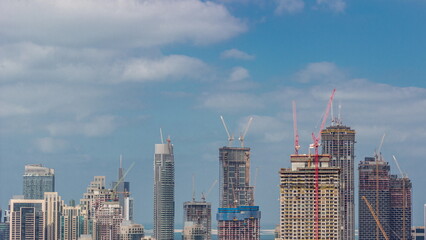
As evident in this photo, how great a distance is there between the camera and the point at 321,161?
190 m

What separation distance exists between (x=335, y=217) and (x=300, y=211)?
829 cm

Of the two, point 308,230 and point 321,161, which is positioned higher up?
point 321,161

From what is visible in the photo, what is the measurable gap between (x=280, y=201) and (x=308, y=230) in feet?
21.9

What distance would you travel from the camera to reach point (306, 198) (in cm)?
18725

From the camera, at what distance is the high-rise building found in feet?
614

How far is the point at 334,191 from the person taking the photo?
190 meters

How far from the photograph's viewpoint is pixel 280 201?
189m

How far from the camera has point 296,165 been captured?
188250mm

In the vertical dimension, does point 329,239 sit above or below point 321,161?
below

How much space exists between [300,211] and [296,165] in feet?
25.1

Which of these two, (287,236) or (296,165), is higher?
(296,165)

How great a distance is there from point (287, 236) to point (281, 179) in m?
10.4

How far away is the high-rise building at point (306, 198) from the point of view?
614ft

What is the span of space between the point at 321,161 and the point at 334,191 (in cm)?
549
